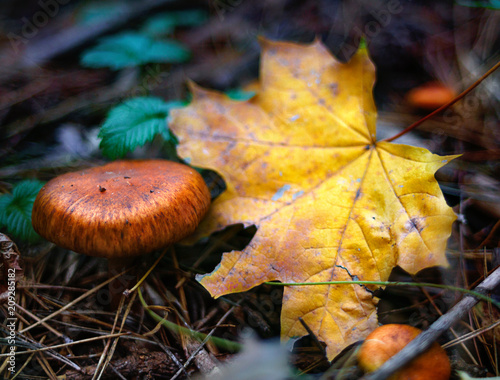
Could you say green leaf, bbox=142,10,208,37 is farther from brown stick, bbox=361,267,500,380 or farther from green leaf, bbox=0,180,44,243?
brown stick, bbox=361,267,500,380

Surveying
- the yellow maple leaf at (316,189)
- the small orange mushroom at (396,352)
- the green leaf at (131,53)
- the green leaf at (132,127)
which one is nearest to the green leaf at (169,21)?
the green leaf at (131,53)

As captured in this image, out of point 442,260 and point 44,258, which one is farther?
Result: point 44,258

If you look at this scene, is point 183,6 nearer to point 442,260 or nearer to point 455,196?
point 455,196

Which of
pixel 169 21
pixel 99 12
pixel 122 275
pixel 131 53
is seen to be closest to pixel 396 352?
pixel 122 275

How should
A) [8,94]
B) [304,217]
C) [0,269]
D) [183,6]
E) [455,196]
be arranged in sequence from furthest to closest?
[183,6] → [8,94] → [455,196] → [304,217] → [0,269]

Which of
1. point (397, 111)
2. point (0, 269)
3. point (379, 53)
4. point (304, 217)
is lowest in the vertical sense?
point (0, 269)

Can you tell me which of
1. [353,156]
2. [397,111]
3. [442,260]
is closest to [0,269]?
[353,156]

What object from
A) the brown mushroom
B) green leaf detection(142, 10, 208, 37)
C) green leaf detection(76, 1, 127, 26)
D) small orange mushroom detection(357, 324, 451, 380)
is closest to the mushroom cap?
the brown mushroom
